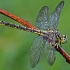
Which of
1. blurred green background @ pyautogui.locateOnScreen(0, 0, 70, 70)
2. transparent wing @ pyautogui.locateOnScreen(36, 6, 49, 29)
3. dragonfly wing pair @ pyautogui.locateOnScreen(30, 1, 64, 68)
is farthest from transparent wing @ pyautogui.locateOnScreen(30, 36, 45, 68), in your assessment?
blurred green background @ pyautogui.locateOnScreen(0, 0, 70, 70)

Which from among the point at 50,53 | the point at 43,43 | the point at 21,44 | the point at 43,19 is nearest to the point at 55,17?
the point at 43,19

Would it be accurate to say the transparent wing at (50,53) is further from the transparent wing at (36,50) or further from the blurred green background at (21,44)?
the blurred green background at (21,44)

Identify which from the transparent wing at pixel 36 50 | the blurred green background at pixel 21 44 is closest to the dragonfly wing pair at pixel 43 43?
the transparent wing at pixel 36 50

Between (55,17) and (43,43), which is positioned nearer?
(43,43)

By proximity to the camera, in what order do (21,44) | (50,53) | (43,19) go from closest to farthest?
(50,53)
(43,19)
(21,44)

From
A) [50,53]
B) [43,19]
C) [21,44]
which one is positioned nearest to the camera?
[50,53]

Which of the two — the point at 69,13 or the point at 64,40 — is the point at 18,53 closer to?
the point at 69,13

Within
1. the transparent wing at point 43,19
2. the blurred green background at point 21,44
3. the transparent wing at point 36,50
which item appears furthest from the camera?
the blurred green background at point 21,44

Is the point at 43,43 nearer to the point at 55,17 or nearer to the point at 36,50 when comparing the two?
the point at 36,50

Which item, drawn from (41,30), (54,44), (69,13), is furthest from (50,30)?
(69,13)

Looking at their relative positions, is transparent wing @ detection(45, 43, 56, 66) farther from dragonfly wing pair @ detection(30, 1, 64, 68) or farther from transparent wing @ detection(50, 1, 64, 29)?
transparent wing @ detection(50, 1, 64, 29)

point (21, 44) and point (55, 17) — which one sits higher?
point (21, 44)
